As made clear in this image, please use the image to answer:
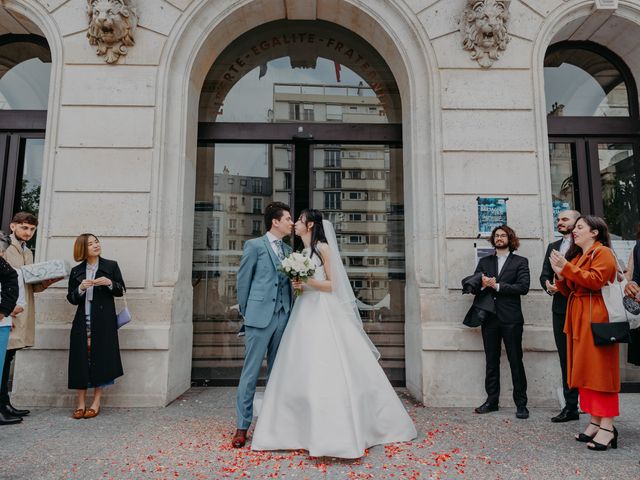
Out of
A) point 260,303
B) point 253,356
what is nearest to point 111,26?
point 260,303

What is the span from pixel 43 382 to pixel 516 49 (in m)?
7.63

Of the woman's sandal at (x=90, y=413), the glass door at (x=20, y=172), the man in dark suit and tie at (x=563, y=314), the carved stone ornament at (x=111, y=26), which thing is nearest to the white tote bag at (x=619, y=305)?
the man in dark suit and tie at (x=563, y=314)

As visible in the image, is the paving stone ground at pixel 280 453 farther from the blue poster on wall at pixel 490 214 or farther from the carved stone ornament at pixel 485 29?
the carved stone ornament at pixel 485 29

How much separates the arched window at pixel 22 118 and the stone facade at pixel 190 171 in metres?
1.11

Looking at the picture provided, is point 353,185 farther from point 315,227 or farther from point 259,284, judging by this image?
point 259,284

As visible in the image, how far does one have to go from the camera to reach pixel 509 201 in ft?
19.9

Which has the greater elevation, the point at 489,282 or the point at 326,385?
the point at 489,282

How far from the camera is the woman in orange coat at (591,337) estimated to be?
4.08 metres

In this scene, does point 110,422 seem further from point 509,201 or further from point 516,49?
point 516,49

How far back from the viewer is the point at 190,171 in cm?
668

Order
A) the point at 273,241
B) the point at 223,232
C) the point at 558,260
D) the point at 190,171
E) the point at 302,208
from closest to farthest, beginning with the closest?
the point at 558,260 < the point at 273,241 < the point at 190,171 < the point at 302,208 < the point at 223,232

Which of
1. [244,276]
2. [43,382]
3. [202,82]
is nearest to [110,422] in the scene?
[43,382]

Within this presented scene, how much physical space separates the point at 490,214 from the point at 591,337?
2251 millimetres

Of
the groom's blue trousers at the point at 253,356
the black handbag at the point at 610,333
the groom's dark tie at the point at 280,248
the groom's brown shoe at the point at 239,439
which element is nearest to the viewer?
the black handbag at the point at 610,333
